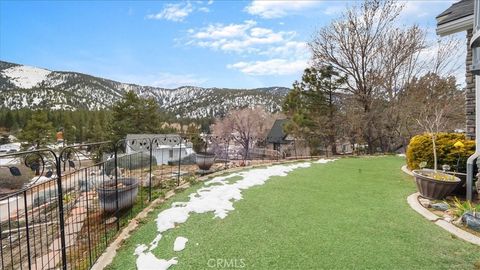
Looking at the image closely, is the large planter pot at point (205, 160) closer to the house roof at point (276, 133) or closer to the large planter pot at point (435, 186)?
the large planter pot at point (435, 186)

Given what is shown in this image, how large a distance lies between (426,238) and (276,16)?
8.53 m

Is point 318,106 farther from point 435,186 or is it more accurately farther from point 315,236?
point 315,236

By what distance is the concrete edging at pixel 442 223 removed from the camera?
266 centimetres

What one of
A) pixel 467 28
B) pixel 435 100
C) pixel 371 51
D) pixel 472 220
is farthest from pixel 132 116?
pixel 472 220

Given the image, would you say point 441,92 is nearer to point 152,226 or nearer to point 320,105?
point 320,105

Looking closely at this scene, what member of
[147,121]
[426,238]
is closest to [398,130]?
[426,238]

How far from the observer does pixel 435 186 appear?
3.82 meters

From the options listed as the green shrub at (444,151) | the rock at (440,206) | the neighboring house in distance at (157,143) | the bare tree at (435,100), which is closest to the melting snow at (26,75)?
the neighboring house in distance at (157,143)

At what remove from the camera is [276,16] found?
942cm

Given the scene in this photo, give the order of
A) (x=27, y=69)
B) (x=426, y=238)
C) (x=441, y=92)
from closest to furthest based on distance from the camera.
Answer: (x=426, y=238), (x=441, y=92), (x=27, y=69)

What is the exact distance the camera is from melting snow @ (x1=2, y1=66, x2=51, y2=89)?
144 m

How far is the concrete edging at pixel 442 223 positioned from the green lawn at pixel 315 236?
0.08 metres

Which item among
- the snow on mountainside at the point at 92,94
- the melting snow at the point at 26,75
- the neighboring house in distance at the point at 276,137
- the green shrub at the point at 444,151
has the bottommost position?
the neighboring house in distance at the point at 276,137
